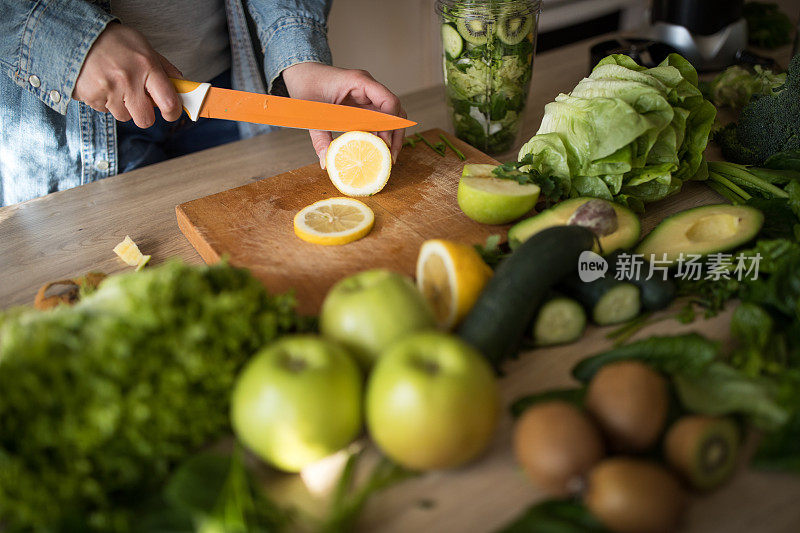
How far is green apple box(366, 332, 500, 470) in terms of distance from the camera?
85 cm

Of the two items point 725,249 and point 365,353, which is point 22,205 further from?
point 725,249

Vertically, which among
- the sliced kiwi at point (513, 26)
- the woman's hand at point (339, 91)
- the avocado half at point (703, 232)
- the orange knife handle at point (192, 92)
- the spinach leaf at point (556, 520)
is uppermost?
the sliced kiwi at point (513, 26)

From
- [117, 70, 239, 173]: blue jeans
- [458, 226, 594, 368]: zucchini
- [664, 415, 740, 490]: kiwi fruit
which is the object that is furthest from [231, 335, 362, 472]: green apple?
[117, 70, 239, 173]: blue jeans

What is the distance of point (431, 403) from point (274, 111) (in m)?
1.05

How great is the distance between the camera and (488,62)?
5.65 ft

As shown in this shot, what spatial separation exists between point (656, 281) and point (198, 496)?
939 mm

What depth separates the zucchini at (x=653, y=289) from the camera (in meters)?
1.20

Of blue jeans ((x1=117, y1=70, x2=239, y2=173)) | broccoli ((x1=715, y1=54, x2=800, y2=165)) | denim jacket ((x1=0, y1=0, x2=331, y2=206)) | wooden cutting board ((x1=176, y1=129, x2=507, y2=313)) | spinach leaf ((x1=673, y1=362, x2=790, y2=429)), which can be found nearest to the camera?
spinach leaf ((x1=673, y1=362, x2=790, y2=429))

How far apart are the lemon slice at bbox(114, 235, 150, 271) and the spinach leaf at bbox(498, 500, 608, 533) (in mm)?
1088

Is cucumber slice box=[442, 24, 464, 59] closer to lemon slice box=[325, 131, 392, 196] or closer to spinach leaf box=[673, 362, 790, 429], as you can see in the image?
lemon slice box=[325, 131, 392, 196]

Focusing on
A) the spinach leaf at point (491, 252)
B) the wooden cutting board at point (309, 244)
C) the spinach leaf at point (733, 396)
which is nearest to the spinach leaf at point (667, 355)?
the spinach leaf at point (733, 396)

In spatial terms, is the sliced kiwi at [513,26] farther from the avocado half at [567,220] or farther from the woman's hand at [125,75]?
the woman's hand at [125,75]

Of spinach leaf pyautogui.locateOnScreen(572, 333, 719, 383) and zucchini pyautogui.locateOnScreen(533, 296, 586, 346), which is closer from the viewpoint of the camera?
spinach leaf pyautogui.locateOnScreen(572, 333, 719, 383)

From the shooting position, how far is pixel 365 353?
1008 mm
